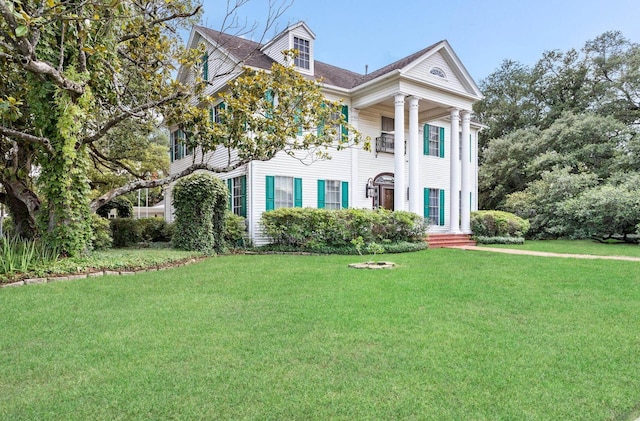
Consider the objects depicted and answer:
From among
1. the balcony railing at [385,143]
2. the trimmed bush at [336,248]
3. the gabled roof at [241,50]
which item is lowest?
the trimmed bush at [336,248]

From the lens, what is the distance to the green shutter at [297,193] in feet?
43.1

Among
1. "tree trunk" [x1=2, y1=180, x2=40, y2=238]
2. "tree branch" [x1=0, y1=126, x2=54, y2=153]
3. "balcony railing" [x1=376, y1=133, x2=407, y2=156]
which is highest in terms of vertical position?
"balcony railing" [x1=376, y1=133, x2=407, y2=156]

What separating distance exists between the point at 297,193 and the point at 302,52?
212 inches

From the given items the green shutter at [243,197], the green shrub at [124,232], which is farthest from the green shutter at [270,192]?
the green shrub at [124,232]

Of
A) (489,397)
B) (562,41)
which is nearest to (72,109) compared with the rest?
(489,397)

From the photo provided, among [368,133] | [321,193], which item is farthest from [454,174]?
[321,193]

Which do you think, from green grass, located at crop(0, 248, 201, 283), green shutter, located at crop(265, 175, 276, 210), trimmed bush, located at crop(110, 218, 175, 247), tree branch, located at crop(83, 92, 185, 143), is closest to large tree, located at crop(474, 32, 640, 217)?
green shutter, located at crop(265, 175, 276, 210)

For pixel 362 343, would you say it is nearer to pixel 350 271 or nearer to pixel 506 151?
pixel 350 271

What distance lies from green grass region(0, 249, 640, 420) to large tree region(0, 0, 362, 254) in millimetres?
2545

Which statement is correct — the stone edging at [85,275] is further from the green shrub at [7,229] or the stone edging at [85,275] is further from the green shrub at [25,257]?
the green shrub at [7,229]

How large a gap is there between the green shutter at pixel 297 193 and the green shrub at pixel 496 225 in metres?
7.36

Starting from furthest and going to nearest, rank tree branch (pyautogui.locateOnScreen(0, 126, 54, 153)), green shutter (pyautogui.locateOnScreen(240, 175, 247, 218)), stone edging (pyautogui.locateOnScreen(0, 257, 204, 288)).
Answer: green shutter (pyautogui.locateOnScreen(240, 175, 247, 218)) → tree branch (pyautogui.locateOnScreen(0, 126, 54, 153)) → stone edging (pyautogui.locateOnScreen(0, 257, 204, 288))

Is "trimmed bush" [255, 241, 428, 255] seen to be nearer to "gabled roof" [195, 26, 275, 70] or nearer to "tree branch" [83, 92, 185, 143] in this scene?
"tree branch" [83, 92, 185, 143]

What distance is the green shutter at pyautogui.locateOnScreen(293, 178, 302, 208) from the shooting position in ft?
43.1
